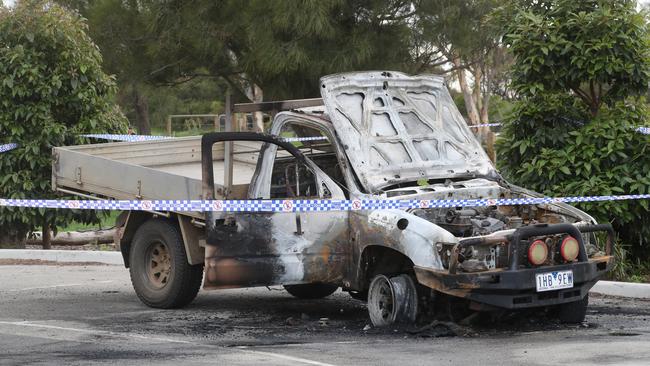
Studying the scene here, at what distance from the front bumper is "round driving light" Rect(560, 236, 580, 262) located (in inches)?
2.4

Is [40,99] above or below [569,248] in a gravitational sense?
above

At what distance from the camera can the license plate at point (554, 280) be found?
8.71m

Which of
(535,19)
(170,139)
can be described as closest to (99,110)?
(170,139)

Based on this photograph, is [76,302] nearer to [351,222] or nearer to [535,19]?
[351,222]

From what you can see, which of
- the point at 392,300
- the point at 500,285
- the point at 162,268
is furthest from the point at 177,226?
the point at 500,285

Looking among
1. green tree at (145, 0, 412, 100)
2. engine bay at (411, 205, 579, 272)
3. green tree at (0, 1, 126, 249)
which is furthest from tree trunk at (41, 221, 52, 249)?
engine bay at (411, 205, 579, 272)

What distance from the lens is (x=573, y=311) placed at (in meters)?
9.36

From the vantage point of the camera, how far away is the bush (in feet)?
39.7

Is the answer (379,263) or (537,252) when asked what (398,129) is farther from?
(537,252)

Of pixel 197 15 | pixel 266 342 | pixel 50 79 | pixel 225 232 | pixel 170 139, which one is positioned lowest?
pixel 266 342

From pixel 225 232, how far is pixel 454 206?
2.01 m

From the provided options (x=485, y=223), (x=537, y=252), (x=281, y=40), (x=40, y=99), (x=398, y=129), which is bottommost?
(x=537, y=252)

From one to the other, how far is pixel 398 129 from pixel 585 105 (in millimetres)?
3557

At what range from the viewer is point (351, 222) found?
31.5 ft
